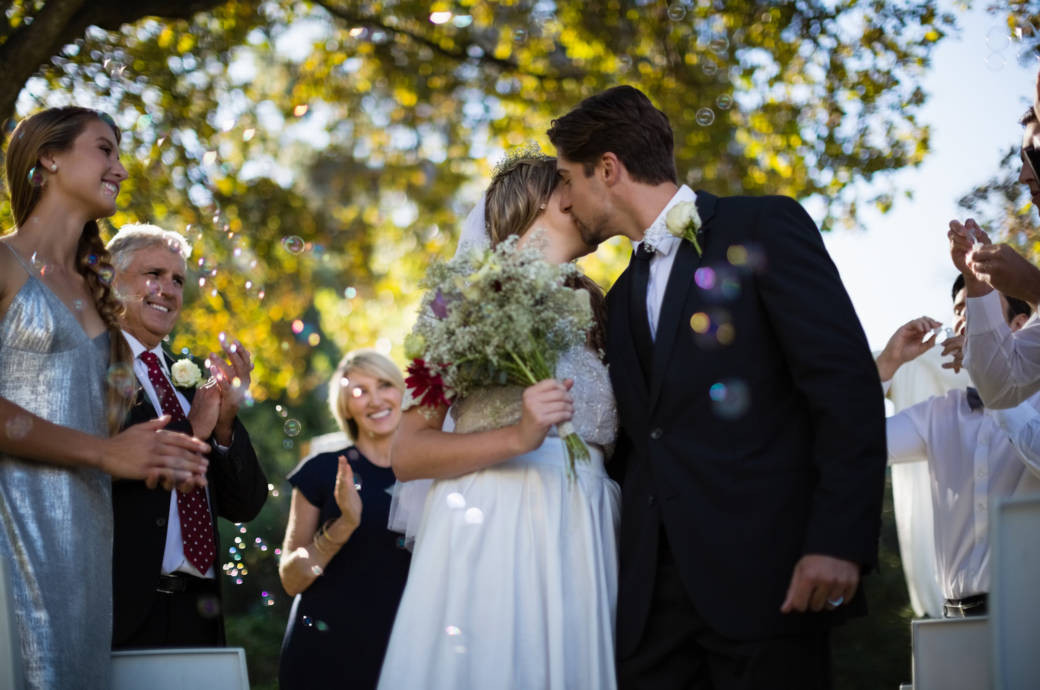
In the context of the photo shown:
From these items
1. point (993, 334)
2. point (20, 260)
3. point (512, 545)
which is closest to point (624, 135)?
point (512, 545)

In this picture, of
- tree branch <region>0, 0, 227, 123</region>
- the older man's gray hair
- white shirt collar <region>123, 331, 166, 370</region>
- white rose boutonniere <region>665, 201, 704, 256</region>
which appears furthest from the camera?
tree branch <region>0, 0, 227, 123</region>

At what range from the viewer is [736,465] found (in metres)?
3.21

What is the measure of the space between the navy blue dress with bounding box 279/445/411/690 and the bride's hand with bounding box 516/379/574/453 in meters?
2.18

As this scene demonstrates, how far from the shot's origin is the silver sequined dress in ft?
11.2

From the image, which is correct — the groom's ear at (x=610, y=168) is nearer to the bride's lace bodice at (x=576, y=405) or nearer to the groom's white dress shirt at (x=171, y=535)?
the bride's lace bodice at (x=576, y=405)

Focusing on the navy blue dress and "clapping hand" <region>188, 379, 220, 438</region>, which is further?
the navy blue dress

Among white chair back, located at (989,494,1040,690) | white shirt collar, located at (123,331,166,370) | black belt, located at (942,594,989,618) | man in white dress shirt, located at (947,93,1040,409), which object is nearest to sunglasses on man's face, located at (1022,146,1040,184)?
man in white dress shirt, located at (947,93,1040,409)

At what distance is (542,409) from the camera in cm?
325

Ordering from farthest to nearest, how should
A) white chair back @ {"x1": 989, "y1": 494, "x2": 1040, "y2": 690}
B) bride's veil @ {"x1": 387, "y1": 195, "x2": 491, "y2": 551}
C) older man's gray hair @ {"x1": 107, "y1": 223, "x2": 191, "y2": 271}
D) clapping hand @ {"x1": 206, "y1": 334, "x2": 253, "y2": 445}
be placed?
older man's gray hair @ {"x1": 107, "y1": 223, "x2": 191, "y2": 271}
clapping hand @ {"x1": 206, "y1": 334, "x2": 253, "y2": 445}
bride's veil @ {"x1": 387, "y1": 195, "x2": 491, "y2": 551}
white chair back @ {"x1": 989, "y1": 494, "x2": 1040, "y2": 690}

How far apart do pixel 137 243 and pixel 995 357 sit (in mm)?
3610

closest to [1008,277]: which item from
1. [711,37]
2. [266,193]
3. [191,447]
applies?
[191,447]

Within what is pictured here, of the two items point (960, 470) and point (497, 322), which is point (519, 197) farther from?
point (960, 470)

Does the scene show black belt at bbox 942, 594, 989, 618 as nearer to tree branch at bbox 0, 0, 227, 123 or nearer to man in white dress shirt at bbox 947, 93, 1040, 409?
man in white dress shirt at bbox 947, 93, 1040, 409

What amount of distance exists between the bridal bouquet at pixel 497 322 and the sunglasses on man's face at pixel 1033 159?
78.7 inches
